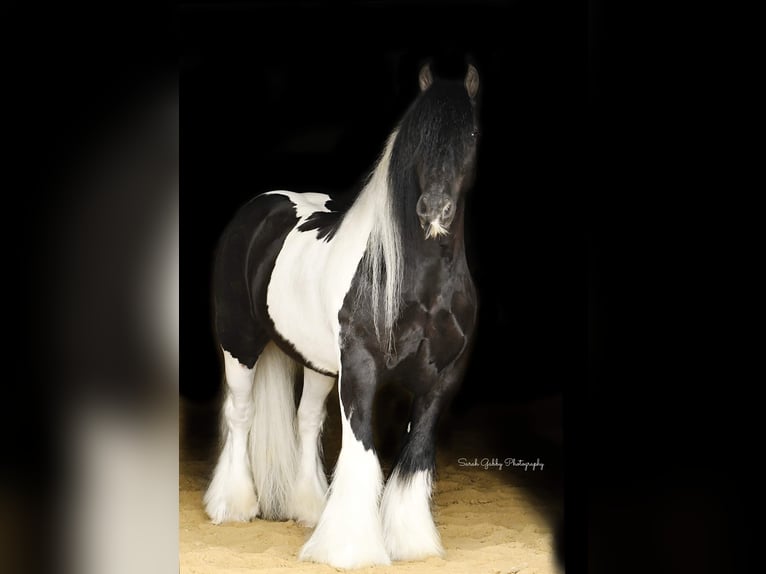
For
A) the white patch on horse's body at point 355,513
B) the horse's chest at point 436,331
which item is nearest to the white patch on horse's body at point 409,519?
the white patch on horse's body at point 355,513

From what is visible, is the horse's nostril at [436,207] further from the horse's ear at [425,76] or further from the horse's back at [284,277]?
the horse's ear at [425,76]

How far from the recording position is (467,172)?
3.32m

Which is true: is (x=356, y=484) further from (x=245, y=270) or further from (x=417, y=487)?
(x=245, y=270)

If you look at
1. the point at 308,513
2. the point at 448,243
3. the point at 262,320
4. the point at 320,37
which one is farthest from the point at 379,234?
the point at 308,513

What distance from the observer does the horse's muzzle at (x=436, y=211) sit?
322 cm

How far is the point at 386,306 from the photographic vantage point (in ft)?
11.2

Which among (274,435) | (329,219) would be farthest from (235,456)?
(329,219)

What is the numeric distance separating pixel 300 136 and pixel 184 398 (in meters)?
1.28

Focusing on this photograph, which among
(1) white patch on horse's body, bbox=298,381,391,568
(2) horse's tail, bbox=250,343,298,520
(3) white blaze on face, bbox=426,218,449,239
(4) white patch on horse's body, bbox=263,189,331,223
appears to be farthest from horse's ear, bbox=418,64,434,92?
(2) horse's tail, bbox=250,343,298,520

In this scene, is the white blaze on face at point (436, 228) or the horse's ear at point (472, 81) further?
the horse's ear at point (472, 81)

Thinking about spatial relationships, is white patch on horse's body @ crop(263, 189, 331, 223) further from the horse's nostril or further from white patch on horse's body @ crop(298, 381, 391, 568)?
white patch on horse's body @ crop(298, 381, 391, 568)

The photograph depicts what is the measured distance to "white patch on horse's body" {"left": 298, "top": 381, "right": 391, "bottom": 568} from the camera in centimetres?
340

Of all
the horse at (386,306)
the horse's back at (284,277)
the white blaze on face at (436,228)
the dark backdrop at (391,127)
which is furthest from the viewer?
the dark backdrop at (391,127)

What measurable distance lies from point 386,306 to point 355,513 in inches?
29.7
